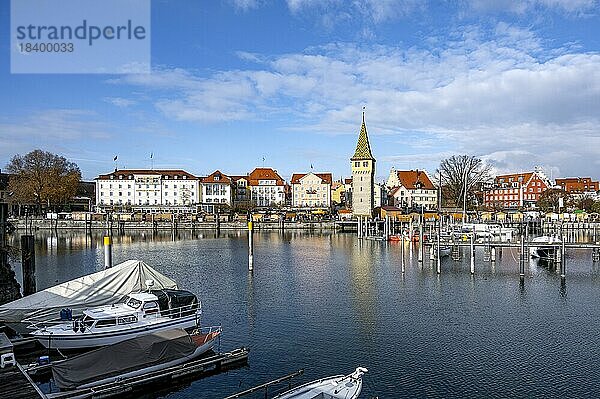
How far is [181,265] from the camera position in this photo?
45.3 metres

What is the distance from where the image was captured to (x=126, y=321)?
65.4 ft

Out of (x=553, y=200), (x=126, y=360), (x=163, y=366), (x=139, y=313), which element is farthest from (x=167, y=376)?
(x=553, y=200)

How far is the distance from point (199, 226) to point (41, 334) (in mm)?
79054

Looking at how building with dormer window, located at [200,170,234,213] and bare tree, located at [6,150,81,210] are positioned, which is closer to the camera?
bare tree, located at [6,150,81,210]

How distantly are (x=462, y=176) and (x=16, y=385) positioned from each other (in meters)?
103

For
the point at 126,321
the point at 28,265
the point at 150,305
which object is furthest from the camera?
the point at 28,265

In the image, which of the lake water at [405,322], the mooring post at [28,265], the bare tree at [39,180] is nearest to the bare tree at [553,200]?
the lake water at [405,322]

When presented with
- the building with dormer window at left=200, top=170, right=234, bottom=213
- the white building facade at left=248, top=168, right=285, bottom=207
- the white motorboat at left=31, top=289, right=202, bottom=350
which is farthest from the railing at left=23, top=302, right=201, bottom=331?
the white building facade at left=248, top=168, right=285, bottom=207

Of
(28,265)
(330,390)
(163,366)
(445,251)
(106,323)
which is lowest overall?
(163,366)

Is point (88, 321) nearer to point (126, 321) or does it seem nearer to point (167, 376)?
point (126, 321)

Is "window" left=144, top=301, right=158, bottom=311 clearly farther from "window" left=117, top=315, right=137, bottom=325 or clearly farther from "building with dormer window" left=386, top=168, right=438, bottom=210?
"building with dormer window" left=386, top=168, right=438, bottom=210

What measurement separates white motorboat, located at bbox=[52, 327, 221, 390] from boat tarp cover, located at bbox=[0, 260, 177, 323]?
192 inches

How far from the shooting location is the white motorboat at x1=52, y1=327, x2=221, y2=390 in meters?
15.3

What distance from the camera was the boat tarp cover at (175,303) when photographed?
21375mm
